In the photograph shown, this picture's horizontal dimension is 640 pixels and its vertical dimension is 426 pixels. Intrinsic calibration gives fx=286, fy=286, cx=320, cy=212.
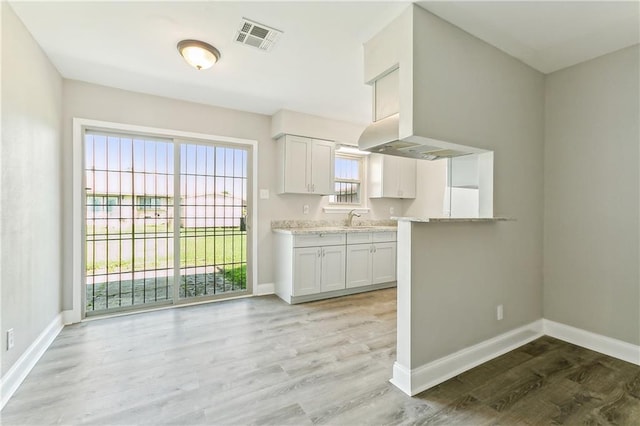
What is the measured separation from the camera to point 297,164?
4.12 meters

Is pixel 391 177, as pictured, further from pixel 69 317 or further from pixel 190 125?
pixel 69 317

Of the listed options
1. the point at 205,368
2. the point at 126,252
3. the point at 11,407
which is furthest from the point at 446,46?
the point at 126,252

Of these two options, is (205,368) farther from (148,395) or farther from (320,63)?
(320,63)

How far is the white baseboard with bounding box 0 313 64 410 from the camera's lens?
6.01 ft

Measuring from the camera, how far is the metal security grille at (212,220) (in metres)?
3.80

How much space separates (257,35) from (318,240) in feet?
8.03

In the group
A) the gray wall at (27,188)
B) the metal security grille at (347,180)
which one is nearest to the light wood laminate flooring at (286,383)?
the gray wall at (27,188)

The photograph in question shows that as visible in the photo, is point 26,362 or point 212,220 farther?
point 212,220

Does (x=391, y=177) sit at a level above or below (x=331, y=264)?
above

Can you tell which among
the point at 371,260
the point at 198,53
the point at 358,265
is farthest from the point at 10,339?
the point at 371,260

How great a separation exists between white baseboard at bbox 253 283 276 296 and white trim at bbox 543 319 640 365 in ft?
10.6

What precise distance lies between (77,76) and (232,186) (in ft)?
6.52

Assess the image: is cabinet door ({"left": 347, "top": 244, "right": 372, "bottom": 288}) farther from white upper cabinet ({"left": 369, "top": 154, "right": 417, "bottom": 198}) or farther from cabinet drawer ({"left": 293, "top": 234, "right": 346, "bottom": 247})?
white upper cabinet ({"left": 369, "top": 154, "right": 417, "bottom": 198})

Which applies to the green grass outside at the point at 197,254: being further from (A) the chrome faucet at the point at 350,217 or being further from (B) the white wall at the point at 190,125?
(A) the chrome faucet at the point at 350,217
